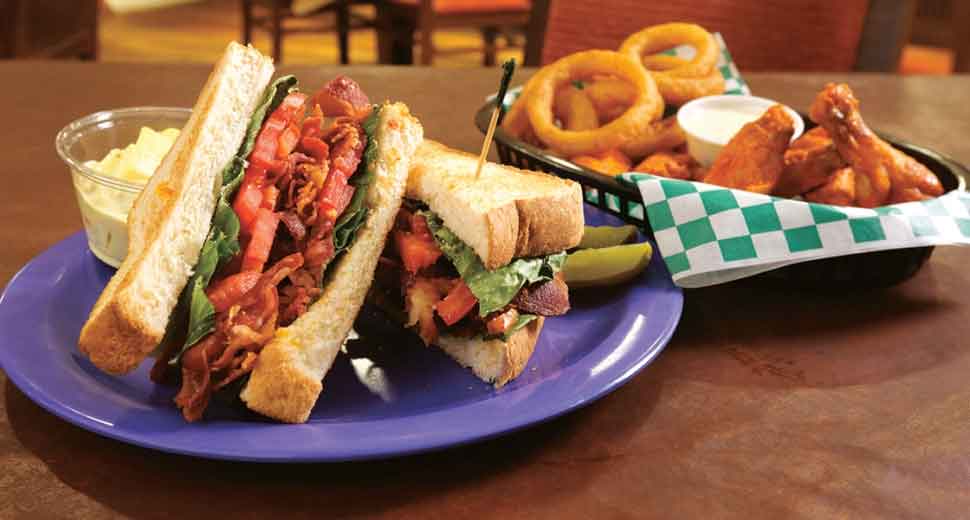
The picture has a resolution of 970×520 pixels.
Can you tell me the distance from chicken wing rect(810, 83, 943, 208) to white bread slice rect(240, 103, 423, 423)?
0.90 m

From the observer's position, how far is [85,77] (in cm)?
310

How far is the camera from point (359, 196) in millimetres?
1705

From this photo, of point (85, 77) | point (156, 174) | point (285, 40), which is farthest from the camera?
point (285, 40)

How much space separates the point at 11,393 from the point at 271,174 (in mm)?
533

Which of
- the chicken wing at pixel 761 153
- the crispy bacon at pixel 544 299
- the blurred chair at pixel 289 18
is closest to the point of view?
the crispy bacon at pixel 544 299

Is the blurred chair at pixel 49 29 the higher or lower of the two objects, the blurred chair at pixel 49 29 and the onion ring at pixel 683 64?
the lower

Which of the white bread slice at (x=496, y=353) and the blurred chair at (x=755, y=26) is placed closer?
the white bread slice at (x=496, y=353)

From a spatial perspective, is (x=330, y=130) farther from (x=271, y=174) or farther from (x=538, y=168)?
(x=538, y=168)

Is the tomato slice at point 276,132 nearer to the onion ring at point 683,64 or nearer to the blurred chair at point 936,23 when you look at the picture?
the onion ring at point 683,64

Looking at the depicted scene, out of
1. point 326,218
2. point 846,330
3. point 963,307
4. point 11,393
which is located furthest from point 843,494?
point 11,393

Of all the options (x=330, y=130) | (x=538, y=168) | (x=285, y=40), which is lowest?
(x=285, y=40)

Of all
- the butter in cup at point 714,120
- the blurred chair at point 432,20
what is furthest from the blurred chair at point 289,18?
the butter in cup at point 714,120

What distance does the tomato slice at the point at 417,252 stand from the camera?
1.71 meters

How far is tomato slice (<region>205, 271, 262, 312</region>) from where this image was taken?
1.48m
